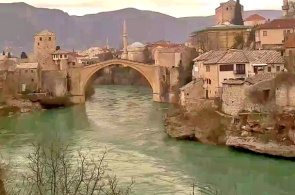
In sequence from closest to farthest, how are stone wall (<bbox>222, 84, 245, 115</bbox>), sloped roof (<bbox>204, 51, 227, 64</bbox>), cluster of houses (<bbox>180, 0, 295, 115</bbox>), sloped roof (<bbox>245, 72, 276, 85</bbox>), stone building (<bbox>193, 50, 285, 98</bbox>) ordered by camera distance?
cluster of houses (<bbox>180, 0, 295, 115</bbox>) < sloped roof (<bbox>245, 72, 276, 85</bbox>) < stone wall (<bbox>222, 84, 245, 115</bbox>) < stone building (<bbox>193, 50, 285, 98</bbox>) < sloped roof (<bbox>204, 51, 227, 64</bbox>)

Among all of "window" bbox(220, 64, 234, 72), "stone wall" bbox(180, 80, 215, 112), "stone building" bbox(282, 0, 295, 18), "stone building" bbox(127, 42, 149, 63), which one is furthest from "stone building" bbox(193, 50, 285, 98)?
"stone building" bbox(127, 42, 149, 63)

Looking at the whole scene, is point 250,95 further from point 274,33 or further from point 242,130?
point 274,33

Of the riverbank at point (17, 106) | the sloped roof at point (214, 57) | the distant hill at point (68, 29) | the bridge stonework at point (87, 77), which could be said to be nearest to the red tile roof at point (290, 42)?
the sloped roof at point (214, 57)

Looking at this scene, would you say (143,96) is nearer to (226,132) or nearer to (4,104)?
(4,104)

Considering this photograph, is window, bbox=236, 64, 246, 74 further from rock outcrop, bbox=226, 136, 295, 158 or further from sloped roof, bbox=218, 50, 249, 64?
rock outcrop, bbox=226, 136, 295, 158

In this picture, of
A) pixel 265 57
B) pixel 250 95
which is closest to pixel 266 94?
pixel 250 95

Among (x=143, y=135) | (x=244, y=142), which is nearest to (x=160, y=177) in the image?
(x=244, y=142)

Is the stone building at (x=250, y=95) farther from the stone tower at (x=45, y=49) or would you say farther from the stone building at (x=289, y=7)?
the stone tower at (x=45, y=49)
